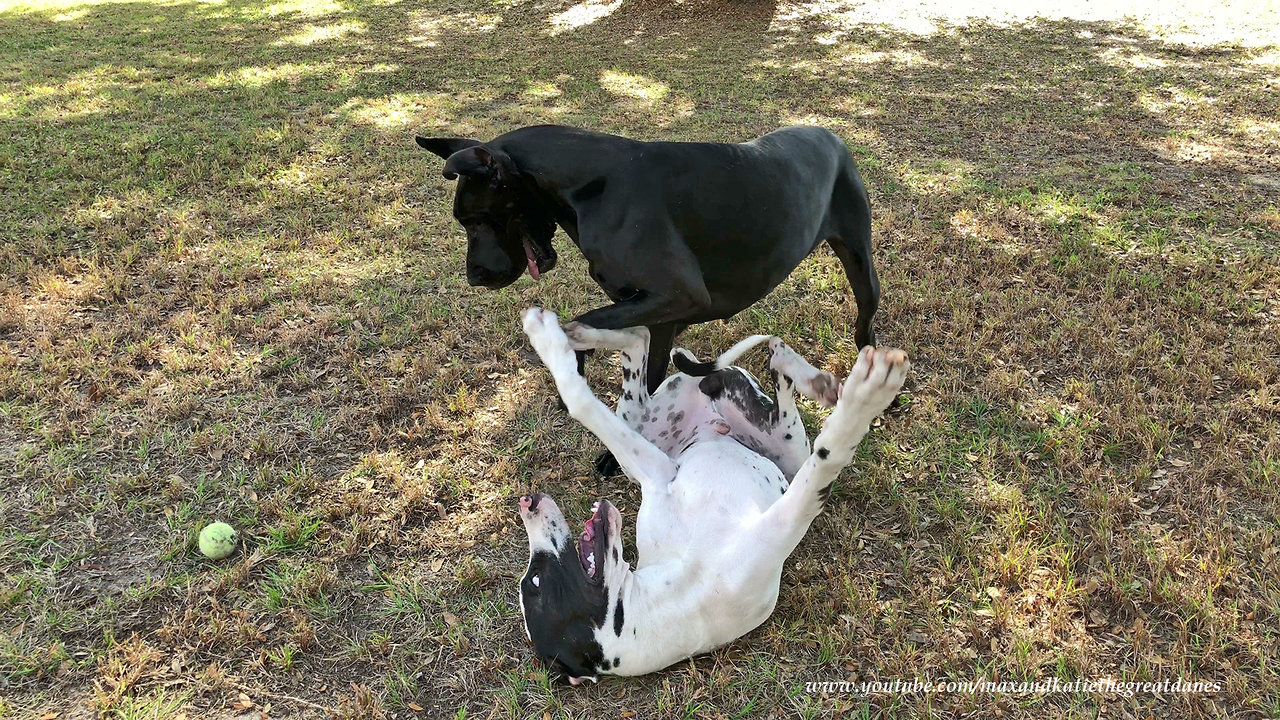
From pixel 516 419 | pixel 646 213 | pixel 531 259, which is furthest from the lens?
pixel 516 419

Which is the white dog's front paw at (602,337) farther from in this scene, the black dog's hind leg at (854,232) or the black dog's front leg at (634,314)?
the black dog's hind leg at (854,232)

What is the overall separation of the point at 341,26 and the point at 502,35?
236cm

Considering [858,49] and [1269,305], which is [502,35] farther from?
[1269,305]

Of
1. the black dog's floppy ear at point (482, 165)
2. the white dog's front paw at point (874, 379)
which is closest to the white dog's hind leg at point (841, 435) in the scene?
the white dog's front paw at point (874, 379)

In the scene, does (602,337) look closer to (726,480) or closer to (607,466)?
(726,480)

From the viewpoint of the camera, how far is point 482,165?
2.83 metres

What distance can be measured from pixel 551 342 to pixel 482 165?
0.63 m

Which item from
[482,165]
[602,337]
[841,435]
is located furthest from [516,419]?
[841,435]

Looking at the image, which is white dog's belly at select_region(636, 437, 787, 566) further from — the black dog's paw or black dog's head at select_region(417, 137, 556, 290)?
black dog's head at select_region(417, 137, 556, 290)

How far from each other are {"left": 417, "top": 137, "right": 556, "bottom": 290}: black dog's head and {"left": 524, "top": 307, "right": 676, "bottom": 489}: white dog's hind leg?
319 mm

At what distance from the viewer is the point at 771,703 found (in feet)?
8.73

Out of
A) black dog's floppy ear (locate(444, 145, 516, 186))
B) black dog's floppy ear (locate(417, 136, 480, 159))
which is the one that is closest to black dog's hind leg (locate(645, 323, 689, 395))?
black dog's floppy ear (locate(444, 145, 516, 186))

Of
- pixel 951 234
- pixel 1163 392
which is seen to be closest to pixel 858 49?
pixel 951 234

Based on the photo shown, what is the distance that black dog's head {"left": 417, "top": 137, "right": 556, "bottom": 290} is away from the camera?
9.33 ft
